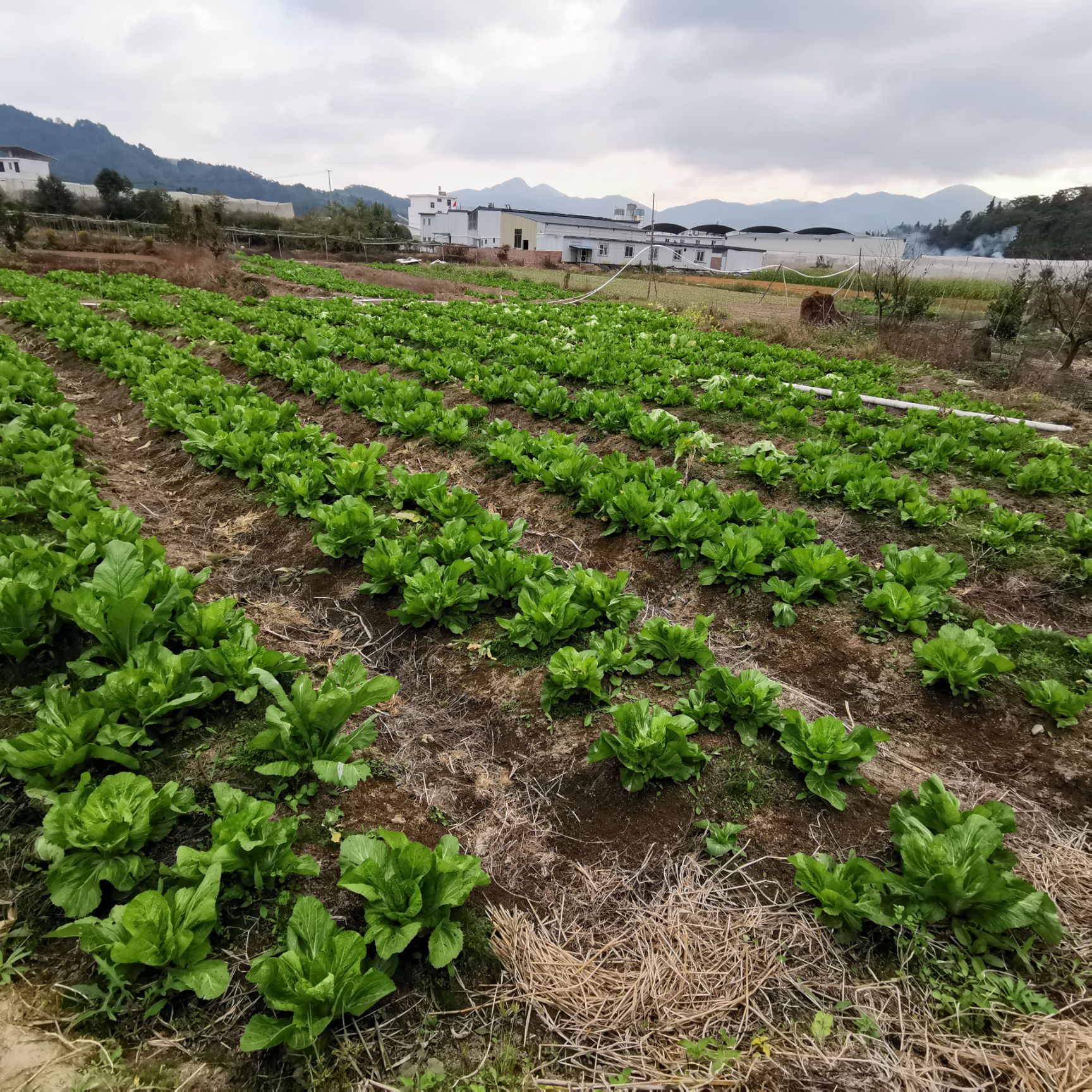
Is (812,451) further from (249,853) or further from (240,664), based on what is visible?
(249,853)

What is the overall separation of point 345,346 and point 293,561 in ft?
30.8

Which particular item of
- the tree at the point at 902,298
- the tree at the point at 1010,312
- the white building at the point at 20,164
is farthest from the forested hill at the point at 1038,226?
the white building at the point at 20,164

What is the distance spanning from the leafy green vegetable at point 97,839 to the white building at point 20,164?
126611mm

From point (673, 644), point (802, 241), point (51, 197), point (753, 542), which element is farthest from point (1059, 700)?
point (51, 197)

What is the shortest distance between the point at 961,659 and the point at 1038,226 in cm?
7308

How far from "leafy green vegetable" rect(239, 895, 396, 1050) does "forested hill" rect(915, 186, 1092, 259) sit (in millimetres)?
51611

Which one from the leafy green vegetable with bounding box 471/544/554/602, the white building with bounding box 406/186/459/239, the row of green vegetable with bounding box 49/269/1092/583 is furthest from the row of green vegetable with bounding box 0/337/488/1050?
the white building with bounding box 406/186/459/239

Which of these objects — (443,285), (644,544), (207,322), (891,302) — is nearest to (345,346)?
(207,322)

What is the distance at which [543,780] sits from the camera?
3381mm

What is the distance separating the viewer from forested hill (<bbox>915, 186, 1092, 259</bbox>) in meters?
48.6

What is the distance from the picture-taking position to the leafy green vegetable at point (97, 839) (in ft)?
7.87

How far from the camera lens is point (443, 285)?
32.1 metres

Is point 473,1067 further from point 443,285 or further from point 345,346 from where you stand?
point 443,285

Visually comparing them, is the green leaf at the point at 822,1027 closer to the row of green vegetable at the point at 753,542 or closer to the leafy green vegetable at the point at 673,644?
the leafy green vegetable at the point at 673,644
